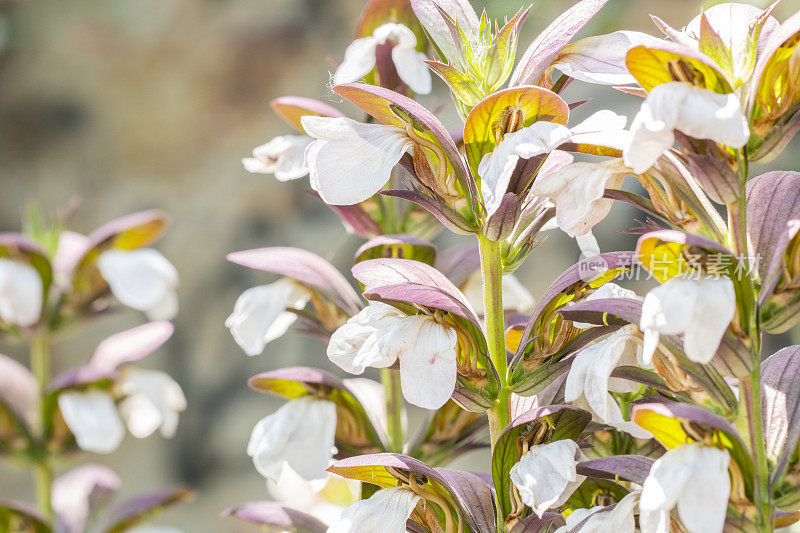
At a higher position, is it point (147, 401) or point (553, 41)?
point (553, 41)

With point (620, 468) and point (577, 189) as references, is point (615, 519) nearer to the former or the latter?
point (620, 468)

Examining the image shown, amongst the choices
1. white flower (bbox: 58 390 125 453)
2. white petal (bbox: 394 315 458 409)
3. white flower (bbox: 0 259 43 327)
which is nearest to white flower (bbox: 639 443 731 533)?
white petal (bbox: 394 315 458 409)

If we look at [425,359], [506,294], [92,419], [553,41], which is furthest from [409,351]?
[92,419]

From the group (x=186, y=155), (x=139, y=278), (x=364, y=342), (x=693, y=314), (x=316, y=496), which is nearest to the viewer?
(x=693, y=314)

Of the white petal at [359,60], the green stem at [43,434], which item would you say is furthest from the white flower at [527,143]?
the green stem at [43,434]

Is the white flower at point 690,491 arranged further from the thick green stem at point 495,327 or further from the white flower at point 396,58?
the white flower at point 396,58

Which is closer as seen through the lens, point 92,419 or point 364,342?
point 364,342
